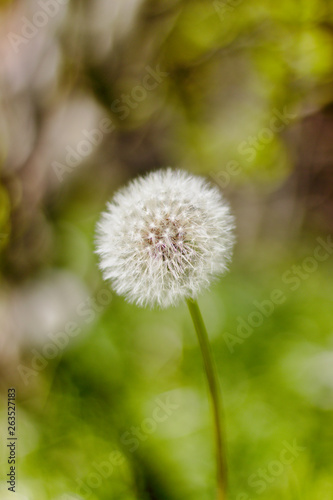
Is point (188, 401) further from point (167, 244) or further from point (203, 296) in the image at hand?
point (167, 244)

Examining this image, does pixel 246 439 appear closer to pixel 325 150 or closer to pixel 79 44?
pixel 325 150

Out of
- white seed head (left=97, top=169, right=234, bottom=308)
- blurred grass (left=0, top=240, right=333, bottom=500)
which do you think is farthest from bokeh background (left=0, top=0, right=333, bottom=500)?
white seed head (left=97, top=169, right=234, bottom=308)

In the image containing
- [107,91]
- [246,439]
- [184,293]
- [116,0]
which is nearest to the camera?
[184,293]

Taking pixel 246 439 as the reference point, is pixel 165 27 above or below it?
above

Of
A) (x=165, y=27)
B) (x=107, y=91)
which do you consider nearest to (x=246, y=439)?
(x=107, y=91)

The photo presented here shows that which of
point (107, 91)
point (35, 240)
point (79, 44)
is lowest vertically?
point (35, 240)

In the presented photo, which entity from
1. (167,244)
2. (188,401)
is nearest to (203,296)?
(188,401)

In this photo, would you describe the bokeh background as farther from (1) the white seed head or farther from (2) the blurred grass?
(1) the white seed head
